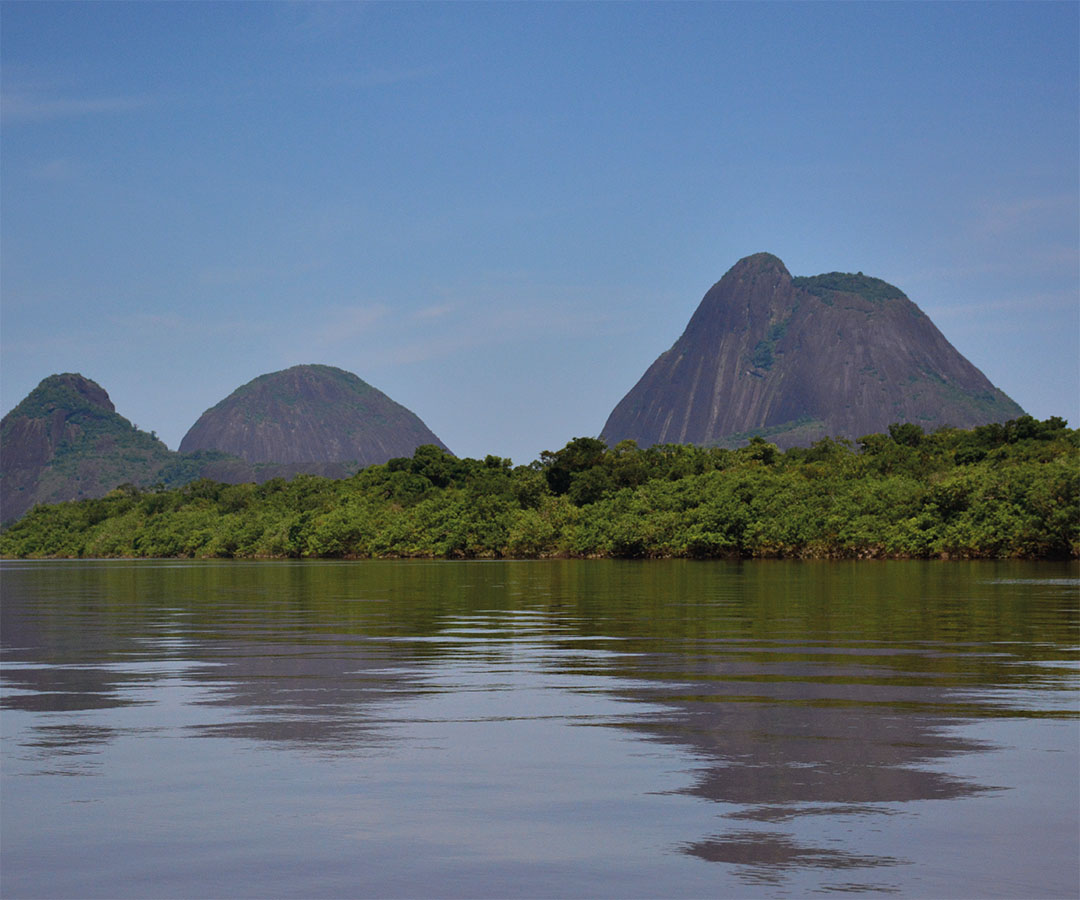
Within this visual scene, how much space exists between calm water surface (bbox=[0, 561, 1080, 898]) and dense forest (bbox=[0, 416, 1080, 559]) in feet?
193

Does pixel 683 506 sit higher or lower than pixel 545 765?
higher

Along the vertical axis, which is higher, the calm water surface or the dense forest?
the dense forest

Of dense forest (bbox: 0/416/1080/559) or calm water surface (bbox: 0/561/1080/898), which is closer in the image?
calm water surface (bbox: 0/561/1080/898)

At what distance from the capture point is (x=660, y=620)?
965 inches

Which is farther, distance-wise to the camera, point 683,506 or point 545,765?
point 683,506

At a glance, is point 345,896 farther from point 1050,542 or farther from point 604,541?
point 604,541

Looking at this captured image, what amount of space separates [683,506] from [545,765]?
→ 8718 cm

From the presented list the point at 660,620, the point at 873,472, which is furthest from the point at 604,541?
the point at 660,620

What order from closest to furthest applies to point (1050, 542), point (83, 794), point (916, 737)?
point (83, 794) → point (916, 737) → point (1050, 542)

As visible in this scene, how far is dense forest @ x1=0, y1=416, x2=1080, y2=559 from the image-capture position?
77.1 m

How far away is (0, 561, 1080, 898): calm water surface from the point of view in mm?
6527

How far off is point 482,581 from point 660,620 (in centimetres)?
2506

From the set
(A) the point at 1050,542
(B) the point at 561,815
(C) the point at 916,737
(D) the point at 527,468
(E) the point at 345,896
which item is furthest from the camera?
(D) the point at 527,468

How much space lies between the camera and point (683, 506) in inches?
3780
